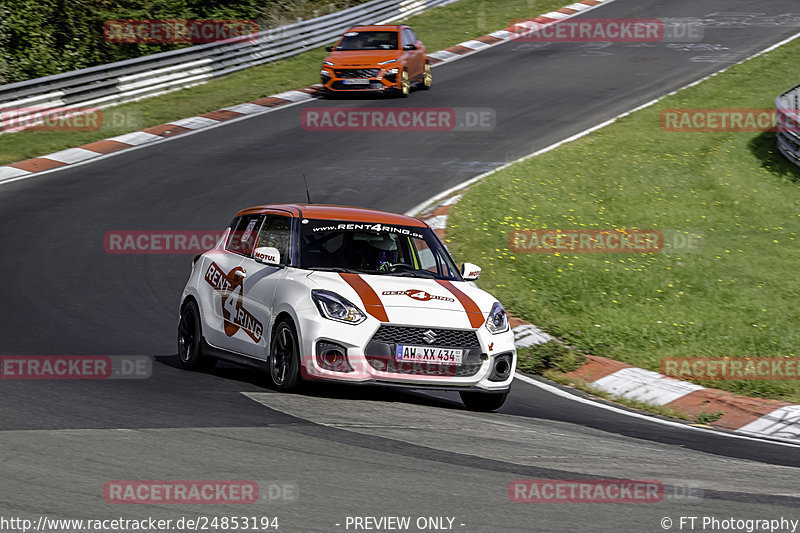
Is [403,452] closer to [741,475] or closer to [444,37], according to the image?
[741,475]

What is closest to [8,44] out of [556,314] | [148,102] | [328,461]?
[148,102]

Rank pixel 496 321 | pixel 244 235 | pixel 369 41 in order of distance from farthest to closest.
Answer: pixel 369 41
pixel 244 235
pixel 496 321

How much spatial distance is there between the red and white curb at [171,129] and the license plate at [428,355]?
41.1ft

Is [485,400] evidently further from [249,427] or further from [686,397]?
[249,427]

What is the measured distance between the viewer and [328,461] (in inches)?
272

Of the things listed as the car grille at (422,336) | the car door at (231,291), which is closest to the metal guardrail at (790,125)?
the car door at (231,291)

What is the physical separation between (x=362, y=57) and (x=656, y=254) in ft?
41.4

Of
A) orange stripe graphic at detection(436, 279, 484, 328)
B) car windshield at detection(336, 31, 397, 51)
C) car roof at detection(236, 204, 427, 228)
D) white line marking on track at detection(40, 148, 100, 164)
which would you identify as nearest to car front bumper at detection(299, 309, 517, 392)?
orange stripe graphic at detection(436, 279, 484, 328)

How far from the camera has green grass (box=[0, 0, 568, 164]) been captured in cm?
2286

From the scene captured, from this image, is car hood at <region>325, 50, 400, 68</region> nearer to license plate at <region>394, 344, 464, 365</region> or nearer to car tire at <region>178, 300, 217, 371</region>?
car tire at <region>178, 300, 217, 371</region>

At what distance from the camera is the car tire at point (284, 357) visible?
9.10m

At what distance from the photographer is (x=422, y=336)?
9078 mm

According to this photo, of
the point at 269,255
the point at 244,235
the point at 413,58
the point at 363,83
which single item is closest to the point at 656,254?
the point at 244,235

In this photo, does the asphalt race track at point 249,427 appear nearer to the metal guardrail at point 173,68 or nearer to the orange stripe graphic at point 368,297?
the orange stripe graphic at point 368,297
